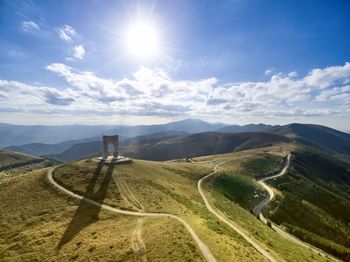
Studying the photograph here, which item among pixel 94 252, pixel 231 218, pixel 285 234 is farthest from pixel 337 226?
pixel 94 252

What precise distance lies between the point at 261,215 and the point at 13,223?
53.0 metres

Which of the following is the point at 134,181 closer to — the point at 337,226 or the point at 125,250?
the point at 125,250

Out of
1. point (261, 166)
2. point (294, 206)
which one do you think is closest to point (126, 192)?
point (294, 206)

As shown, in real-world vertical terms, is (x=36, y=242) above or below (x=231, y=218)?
above

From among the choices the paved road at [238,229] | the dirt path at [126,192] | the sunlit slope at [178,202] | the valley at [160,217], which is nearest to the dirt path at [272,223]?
the valley at [160,217]

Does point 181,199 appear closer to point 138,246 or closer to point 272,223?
point 272,223

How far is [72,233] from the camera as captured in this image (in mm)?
32750

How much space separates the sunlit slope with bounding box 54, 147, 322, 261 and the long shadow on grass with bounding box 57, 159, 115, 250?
635mm

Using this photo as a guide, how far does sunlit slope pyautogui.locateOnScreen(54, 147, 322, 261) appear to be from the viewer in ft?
104

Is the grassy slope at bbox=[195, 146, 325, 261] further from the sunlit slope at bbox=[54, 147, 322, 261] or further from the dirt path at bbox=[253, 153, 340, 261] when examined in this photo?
the dirt path at bbox=[253, 153, 340, 261]

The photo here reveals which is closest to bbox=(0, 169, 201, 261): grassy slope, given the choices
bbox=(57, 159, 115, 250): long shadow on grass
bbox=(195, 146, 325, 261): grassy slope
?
bbox=(57, 159, 115, 250): long shadow on grass

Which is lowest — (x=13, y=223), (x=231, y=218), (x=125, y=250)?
(x=231, y=218)

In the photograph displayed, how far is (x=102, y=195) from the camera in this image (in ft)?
155

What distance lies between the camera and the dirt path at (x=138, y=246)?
83.5ft
